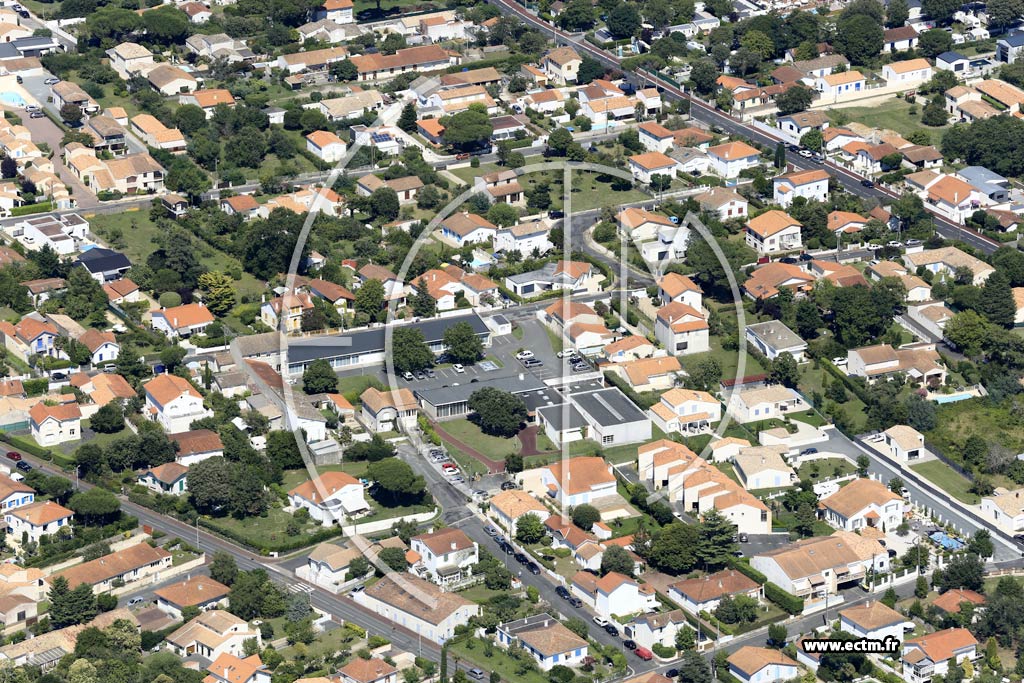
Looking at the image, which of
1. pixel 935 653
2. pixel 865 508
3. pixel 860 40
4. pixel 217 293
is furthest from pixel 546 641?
pixel 860 40

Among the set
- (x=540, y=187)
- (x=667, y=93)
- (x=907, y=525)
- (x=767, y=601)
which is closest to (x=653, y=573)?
(x=767, y=601)

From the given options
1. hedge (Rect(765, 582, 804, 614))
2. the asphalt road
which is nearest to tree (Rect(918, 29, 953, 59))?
the asphalt road

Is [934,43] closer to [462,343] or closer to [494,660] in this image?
[462,343]

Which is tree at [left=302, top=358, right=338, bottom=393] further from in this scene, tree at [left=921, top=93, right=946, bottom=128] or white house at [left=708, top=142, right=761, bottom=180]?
tree at [left=921, top=93, right=946, bottom=128]

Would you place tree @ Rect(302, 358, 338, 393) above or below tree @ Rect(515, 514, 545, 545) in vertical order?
above

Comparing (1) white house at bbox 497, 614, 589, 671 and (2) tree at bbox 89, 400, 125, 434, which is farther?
(2) tree at bbox 89, 400, 125, 434

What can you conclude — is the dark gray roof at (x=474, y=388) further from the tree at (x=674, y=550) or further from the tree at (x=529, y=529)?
the tree at (x=674, y=550)

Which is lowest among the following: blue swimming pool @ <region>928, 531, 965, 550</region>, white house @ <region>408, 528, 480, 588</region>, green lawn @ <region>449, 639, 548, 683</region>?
blue swimming pool @ <region>928, 531, 965, 550</region>
